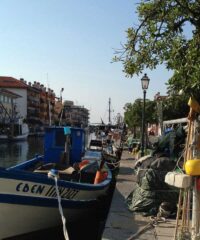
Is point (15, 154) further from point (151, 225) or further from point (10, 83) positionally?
point (10, 83)

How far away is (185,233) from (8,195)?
15.6ft

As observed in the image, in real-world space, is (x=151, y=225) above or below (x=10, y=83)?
below

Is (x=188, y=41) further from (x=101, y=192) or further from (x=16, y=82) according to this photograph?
(x=16, y=82)

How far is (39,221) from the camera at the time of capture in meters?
11.5

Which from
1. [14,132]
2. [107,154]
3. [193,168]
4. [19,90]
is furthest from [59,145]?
[19,90]

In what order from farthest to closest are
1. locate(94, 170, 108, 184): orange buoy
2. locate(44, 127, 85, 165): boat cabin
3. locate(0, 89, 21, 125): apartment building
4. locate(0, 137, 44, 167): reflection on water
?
locate(0, 89, 21, 125): apartment building → locate(0, 137, 44, 167): reflection on water → locate(44, 127, 85, 165): boat cabin → locate(94, 170, 108, 184): orange buoy

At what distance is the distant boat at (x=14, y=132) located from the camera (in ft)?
305

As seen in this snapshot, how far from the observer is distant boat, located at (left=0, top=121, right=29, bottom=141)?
305 ft

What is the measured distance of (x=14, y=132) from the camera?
325 feet

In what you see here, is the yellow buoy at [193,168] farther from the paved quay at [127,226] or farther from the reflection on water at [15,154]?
the reflection on water at [15,154]

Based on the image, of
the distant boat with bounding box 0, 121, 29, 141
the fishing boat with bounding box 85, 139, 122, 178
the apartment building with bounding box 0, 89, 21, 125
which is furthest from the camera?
the apartment building with bounding box 0, 89, 21, 125

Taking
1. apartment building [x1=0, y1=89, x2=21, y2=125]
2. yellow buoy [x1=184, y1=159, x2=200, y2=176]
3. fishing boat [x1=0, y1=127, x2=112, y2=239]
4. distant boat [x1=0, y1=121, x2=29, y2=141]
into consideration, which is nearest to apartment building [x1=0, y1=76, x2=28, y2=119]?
apartment building [x1=0, y1=89, x2=21, y2=125]

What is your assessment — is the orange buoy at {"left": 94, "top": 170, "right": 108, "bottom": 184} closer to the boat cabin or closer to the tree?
the boat cabin

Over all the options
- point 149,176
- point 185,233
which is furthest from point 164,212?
point 185,233
